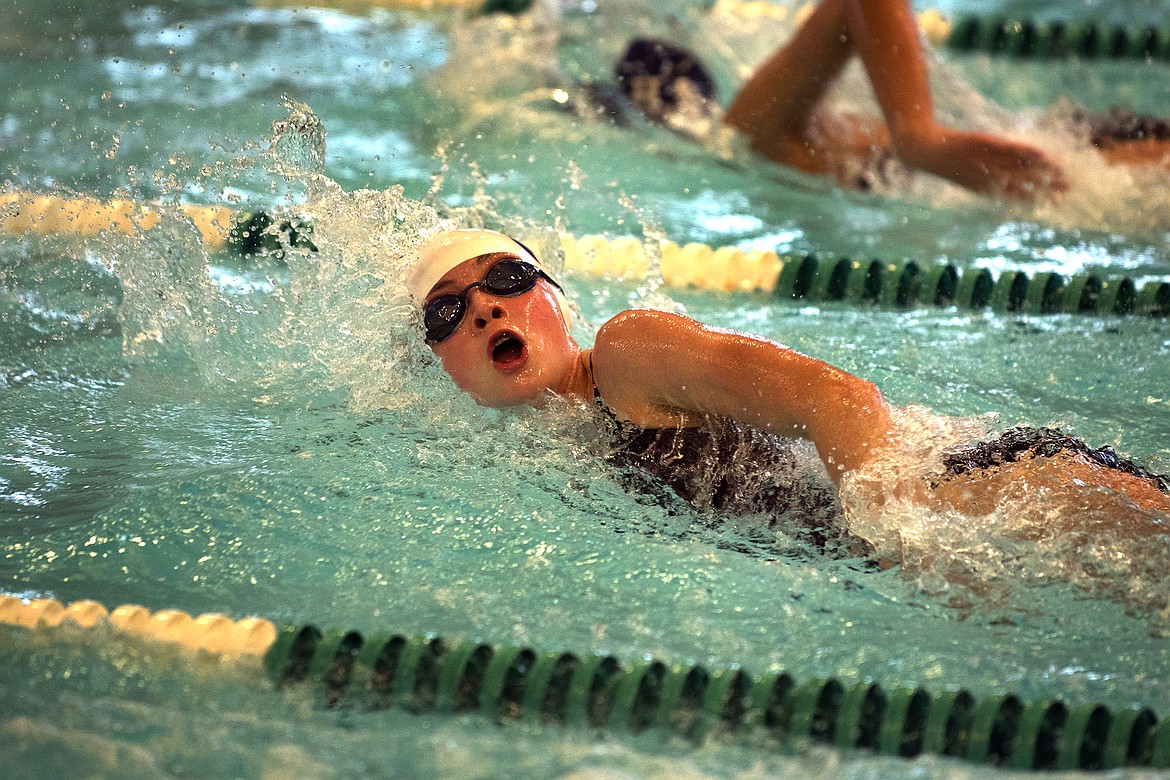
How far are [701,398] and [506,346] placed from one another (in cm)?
45

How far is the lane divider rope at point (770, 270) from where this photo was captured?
3346 mm

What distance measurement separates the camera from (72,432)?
2.65m

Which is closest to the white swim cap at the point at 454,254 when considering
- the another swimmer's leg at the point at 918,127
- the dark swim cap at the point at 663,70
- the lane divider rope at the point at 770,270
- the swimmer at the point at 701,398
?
the swimmer at the point at 701,398

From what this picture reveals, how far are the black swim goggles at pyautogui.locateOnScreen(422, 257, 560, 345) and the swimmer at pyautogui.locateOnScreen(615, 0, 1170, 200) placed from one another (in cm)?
175

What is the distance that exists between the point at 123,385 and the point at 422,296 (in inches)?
32.9

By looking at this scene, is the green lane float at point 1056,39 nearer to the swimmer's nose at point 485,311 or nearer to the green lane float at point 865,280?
the green lane float at point 865,280

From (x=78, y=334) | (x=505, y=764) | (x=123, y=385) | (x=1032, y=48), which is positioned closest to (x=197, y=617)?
(x=505, y=764)

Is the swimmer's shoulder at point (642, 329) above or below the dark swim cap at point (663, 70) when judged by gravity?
below

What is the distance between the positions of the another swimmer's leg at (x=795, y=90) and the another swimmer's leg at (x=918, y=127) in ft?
0.31

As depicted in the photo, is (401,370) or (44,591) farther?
(401,370)

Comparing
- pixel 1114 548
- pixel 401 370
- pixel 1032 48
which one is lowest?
pixel 1114 548

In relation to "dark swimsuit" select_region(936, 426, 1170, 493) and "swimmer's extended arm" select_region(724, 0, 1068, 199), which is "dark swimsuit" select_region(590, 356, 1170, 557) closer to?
"dark swimsuit" select_region(936, 426, 1170, 493)

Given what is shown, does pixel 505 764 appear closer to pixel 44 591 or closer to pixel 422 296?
pixel 44 591

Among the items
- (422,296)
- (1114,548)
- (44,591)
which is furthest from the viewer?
(422,296)
